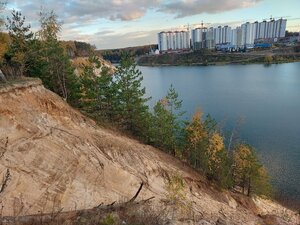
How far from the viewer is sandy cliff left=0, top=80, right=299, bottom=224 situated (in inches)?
515

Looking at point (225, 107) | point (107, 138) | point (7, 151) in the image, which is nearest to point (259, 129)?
point (225, 107)

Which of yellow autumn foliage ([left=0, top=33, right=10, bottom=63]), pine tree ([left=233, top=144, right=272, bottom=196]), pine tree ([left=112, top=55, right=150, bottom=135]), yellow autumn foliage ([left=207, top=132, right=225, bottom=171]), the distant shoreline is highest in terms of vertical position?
yellow autumn foliage ([left=0, top=33, right=10, bottom=63])

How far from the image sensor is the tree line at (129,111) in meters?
26.1

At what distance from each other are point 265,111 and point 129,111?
105 feet

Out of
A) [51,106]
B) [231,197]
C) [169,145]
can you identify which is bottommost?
[231,197]

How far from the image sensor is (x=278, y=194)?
97.4 feet

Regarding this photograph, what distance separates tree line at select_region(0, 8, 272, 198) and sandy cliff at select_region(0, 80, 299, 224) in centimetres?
569

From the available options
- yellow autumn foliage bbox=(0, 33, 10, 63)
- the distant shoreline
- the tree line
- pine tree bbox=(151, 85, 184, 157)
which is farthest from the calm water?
the distant shoreline

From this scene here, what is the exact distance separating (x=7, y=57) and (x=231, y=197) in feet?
69.4

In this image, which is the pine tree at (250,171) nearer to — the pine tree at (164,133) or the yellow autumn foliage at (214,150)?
the yellow autumn foliage at (214,150)

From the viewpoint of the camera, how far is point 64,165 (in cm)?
1445

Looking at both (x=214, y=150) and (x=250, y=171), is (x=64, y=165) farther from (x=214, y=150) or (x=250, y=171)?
(x=250, y=171)

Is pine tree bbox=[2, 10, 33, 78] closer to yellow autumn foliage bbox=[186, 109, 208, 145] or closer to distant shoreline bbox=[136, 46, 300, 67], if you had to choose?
yellow autumn foliage bbox=[186, 109, 208, 145]

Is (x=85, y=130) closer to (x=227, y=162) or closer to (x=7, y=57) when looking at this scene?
(x=7, y=57)
